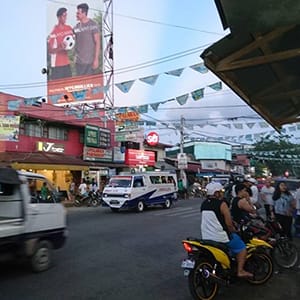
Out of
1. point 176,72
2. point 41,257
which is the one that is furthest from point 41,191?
point 176,72

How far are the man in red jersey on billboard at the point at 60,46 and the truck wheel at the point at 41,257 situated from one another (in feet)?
95.6

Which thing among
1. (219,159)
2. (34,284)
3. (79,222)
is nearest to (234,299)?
(34,284)

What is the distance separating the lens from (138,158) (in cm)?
3591

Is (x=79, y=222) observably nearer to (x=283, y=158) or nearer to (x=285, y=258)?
(x=285, y=258)

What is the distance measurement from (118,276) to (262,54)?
4608 millimetres

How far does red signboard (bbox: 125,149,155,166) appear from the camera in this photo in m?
34.7

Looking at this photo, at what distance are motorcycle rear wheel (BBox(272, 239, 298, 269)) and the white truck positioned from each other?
440 cm

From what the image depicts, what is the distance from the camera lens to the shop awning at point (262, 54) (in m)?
3.54

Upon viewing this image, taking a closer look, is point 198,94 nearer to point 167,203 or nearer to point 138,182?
point 138,182

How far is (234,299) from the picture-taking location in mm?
5895

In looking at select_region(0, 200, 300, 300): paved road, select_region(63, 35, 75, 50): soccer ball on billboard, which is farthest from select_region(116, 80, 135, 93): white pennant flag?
select_region(63, 35, 75, 50): soccer ball on billboard

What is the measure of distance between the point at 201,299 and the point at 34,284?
9.53 ft

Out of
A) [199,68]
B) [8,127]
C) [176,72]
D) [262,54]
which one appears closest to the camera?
[262,54]

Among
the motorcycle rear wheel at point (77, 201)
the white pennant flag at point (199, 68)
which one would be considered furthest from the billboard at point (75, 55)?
the white pennant flag at point (199, 68)
